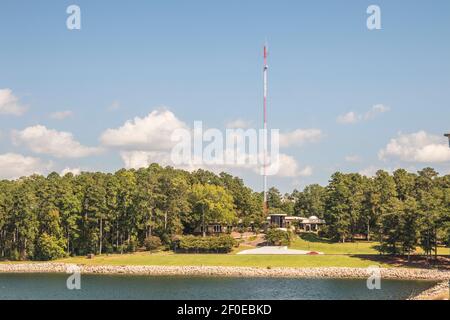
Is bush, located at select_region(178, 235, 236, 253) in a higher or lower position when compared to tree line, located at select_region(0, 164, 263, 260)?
lower

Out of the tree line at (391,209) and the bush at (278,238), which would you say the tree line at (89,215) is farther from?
the tree line at (391,209)

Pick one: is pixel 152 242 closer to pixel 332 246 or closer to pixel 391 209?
pixel 332 246

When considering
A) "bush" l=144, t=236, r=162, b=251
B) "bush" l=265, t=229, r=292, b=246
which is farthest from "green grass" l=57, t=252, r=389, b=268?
"bush" l=265, t=229, r=292, b=246

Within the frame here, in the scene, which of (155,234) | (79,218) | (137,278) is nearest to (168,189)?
(155,234)

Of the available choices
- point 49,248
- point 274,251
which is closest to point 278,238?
point 274,251

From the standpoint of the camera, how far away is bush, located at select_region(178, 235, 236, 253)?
91.8 metres

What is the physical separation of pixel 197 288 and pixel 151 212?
39882 millimetres

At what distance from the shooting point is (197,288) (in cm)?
5891

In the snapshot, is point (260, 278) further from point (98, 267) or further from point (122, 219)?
point (122, 219)

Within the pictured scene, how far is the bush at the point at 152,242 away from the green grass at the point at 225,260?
396cm

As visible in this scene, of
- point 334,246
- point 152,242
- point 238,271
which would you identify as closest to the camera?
point 238,271

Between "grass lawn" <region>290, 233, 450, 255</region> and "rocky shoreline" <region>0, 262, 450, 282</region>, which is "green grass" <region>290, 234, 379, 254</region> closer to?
"grass lawn" <region>290, 233, 450, 255</region>

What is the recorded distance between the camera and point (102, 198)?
94812 mm
